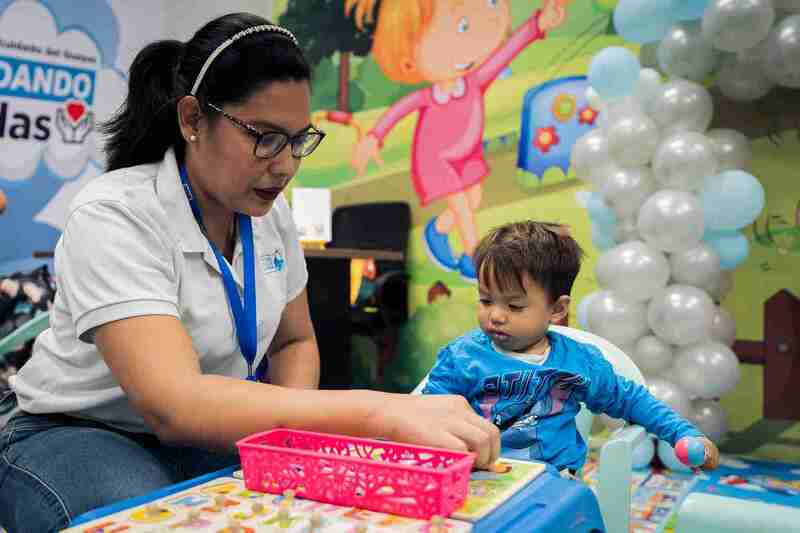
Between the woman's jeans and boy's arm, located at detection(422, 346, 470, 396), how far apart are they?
21.1 inches

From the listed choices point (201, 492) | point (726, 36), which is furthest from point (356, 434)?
point (726, 36)

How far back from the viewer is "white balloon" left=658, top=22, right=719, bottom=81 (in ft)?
12.0

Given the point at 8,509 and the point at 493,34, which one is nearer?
the point at 8,509

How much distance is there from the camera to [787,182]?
4055 mm

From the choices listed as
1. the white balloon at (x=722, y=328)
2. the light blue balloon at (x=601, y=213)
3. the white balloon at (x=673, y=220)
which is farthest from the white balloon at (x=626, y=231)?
the white balloon at (x=722, y=328)

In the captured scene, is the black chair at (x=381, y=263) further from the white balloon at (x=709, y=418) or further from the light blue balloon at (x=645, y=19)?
the white balloon at (x=709, y=418)

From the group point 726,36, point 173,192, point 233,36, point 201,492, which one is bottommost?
point 201,492

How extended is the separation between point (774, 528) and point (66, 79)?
5433mm

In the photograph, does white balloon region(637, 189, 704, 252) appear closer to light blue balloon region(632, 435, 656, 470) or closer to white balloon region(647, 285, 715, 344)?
white balloon region(647, 285, 715, 344)

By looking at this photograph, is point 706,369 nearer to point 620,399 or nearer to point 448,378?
point 620,399

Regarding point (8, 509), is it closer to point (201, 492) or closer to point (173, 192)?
point (201, 492)

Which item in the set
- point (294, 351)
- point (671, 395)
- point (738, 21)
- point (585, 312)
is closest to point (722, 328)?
point (671, 395)

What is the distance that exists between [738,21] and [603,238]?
114 cm

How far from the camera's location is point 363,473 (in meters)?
0.90
